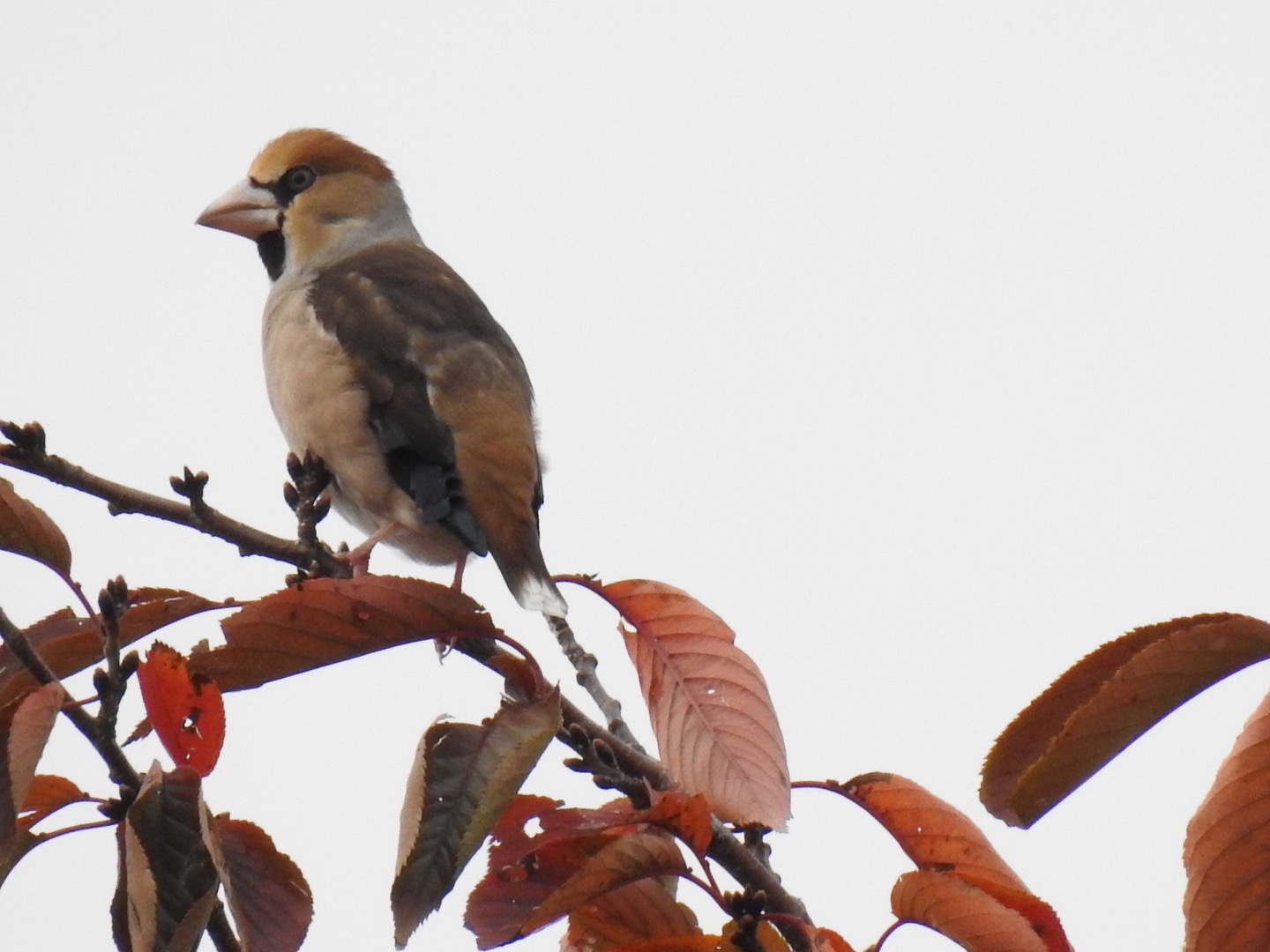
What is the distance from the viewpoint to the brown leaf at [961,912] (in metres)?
1.61

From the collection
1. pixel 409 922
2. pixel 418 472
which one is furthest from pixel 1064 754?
pixel 418 472

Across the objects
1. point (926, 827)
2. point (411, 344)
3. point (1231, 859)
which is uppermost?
point (411, 344)

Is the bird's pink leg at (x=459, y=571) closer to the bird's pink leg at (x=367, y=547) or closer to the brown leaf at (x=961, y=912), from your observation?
the bird's pink leg at (x=367, y=547)

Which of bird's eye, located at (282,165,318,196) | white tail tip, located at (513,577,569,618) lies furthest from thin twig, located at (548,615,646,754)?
bird's eye, located at (282,165,318,196)

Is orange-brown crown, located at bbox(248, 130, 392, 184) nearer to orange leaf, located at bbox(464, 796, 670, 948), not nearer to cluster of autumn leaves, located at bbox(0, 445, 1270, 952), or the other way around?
cluster of autumn leaves, located at bbox(0, 445, 1270, 952)

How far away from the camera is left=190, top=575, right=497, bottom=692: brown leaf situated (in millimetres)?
1718

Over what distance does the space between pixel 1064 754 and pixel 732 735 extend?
1.68 ft

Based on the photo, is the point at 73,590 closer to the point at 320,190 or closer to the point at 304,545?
the point at 304,545

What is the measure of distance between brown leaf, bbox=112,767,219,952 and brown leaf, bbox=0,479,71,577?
1.28 ft

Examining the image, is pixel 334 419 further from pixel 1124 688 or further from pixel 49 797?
pixel 1124 688

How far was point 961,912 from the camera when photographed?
1635 millimetres

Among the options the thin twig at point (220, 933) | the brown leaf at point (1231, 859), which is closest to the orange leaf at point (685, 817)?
the thin twig at point (220, 933)

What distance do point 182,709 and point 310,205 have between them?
367 cm

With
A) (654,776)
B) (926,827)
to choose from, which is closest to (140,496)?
(654,776)
